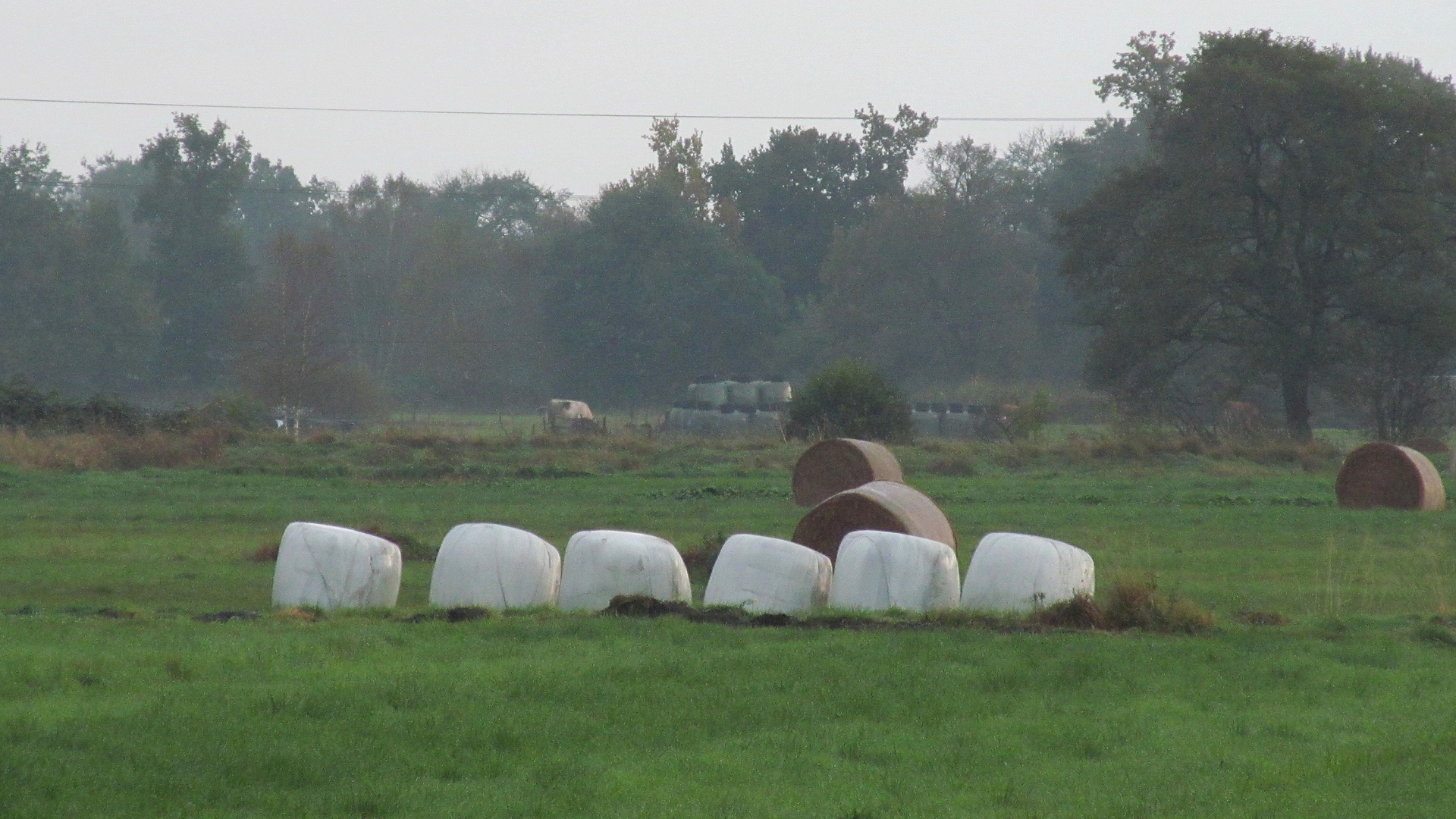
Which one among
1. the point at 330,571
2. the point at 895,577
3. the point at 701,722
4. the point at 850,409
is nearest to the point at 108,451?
the point at 850,409

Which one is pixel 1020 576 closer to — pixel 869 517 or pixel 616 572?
pixel 869 517

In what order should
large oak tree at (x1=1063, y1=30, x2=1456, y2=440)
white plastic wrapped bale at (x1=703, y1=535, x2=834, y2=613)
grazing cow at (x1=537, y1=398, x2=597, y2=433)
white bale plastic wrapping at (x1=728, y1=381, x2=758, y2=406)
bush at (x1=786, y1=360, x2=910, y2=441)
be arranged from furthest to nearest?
1. white bale plastic wrapping at (x1=728, y1=381, x2=758, y2=406)
2. grazing cow at (x1=537, y1=398, x2=597, y2=433)
3. large oak tree at (x1=1063, y1=30, x2=1456, y2=440)
4. bush at (x1=786, y1=360, x2=910, y2=441)
5. white plastic wrapped bale at (x1=703, y1=535, x2=834, y2=613)

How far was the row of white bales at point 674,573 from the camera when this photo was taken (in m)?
12.9

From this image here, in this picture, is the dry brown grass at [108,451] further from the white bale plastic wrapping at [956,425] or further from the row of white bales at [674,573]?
the white bale plastic wrapping at [956,425]

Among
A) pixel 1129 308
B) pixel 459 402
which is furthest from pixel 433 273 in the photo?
pixel 1129 308

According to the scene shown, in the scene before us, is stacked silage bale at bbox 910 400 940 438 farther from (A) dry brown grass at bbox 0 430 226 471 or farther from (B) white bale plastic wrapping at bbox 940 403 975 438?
(A) dry brown grass at bbox 0 430 226 471

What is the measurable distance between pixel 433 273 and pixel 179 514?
69758 mm

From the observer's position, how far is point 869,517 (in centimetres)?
1530

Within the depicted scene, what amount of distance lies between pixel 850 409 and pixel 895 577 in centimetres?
2784

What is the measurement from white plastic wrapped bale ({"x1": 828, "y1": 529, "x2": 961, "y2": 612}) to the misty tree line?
34.2 m

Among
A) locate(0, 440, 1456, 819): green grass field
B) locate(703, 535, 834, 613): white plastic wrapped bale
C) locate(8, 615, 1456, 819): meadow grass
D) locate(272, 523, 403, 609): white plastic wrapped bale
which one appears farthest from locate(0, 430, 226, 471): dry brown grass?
locate(703, 535, 834, 613): white plastic wrapped bale

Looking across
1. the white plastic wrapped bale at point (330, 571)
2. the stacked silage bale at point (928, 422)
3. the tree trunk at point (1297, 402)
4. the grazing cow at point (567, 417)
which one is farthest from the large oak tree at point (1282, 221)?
the white plastic wrapped bale at point (330, 571)

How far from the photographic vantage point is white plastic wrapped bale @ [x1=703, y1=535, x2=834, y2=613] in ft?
42.1

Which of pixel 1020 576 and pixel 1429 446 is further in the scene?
pixel 1429 446
